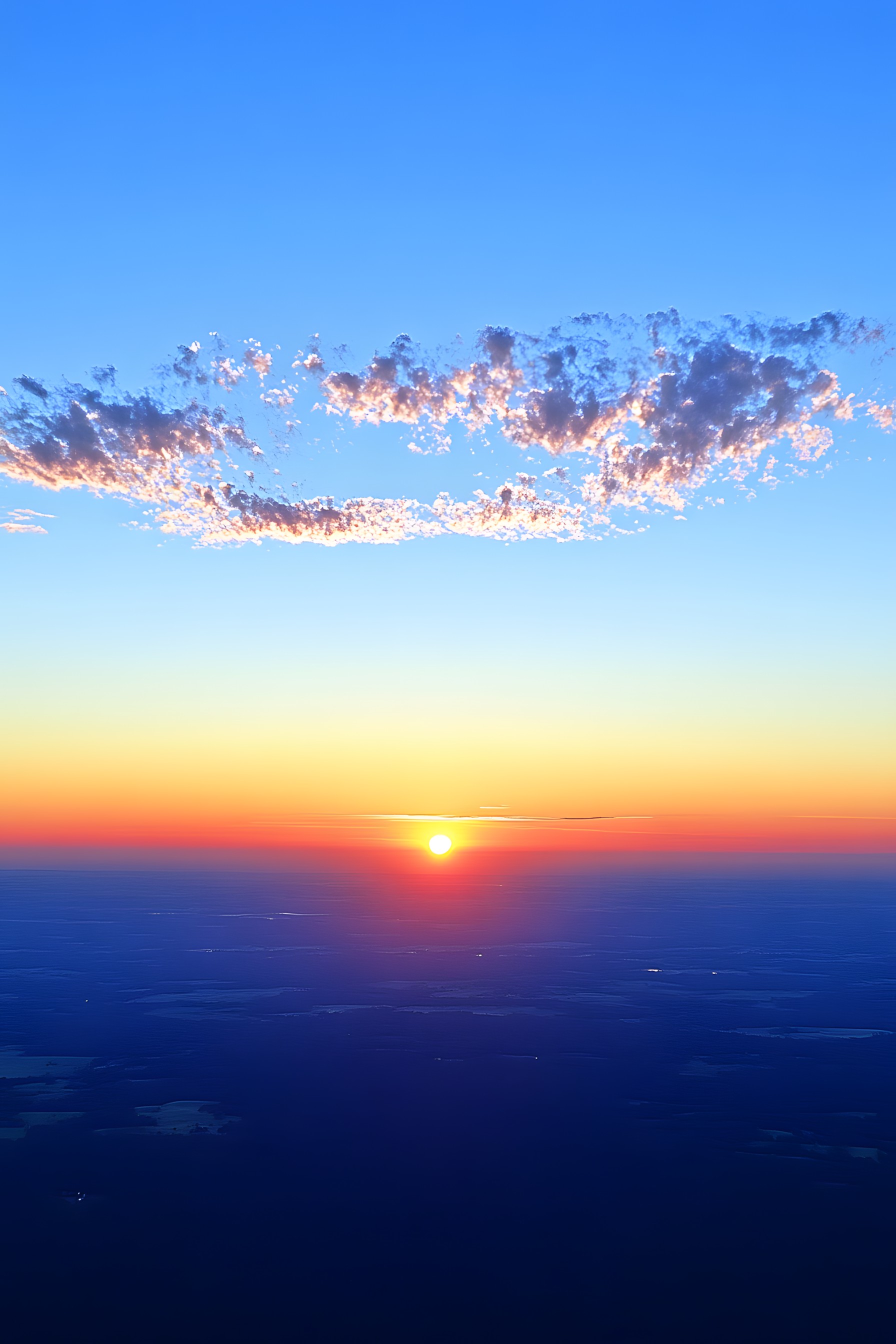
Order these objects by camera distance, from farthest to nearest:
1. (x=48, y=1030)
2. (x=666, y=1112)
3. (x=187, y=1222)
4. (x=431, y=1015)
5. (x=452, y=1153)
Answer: (x=431, y=1015) → (x=48, y=1030) → (x=666, y=1112) → (x=452, y=1153) → (x=187, y=1222)

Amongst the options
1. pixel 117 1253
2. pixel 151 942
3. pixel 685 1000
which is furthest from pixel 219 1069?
pixel 151 942

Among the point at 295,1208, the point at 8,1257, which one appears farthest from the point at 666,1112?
the point at 8,1257

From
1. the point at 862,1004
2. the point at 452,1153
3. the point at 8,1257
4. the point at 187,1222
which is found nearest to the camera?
the point at 8,1257

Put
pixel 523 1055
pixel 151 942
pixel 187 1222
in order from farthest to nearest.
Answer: pixel 151 942, pixel 523 1055, pixel 187 1222

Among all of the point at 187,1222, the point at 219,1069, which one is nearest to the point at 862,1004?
the point at 219,1069

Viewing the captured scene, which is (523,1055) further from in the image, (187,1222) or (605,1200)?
(187,1222)

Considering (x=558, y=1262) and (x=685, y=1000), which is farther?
(x=685, y=1000)

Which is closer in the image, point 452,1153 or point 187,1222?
point 187,1222

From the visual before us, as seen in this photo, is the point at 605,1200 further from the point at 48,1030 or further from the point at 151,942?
the point at 151,942

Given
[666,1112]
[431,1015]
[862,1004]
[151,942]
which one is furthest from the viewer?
[151,942]
